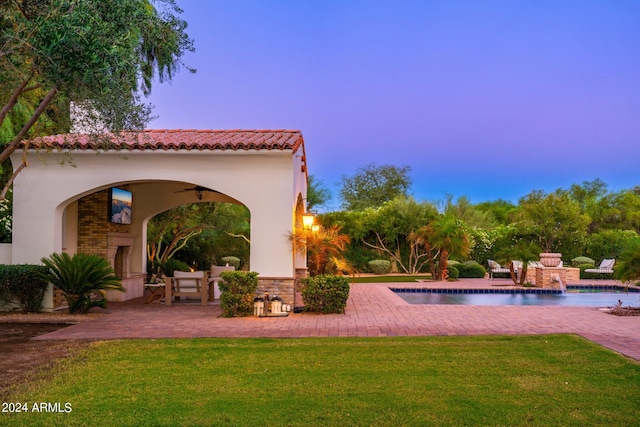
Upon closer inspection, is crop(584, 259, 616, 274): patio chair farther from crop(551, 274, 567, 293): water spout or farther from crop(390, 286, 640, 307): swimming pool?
crop(551, 274, 567, 293): water spout

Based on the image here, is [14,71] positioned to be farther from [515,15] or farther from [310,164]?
[310,164]

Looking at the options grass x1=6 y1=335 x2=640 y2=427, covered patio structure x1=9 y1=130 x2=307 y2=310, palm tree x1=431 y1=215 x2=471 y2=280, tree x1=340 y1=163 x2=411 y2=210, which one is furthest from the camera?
tree x1=340 y1=163 x2=411 y2=210

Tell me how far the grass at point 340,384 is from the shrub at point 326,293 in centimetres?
333

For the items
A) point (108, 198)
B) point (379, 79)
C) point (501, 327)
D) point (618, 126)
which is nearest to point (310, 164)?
point (379, 79)

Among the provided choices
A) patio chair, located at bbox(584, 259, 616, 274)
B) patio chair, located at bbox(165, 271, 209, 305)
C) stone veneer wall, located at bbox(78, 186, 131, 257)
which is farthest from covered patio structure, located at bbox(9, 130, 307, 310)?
patio chair, located at bbox(584, 259, 616, 274)

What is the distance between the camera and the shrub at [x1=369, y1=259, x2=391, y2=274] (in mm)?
27641

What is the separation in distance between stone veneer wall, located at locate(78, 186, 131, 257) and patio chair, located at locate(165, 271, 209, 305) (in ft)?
7.05

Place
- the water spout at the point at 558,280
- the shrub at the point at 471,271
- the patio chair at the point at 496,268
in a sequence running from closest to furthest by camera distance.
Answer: the water spout at the point at 558,280, the patio chair at the point at 496,268, the shrub at the point at 471,271

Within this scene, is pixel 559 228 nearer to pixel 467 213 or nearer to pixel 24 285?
pixel 467 213

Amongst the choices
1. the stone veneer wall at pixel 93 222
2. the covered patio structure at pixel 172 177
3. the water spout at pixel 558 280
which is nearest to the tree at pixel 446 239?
the water spout at pixel 558 280

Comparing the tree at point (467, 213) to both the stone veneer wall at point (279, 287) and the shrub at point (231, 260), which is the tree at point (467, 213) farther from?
the stone veneer wall at point (279, 287)

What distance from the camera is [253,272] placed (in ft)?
38.5

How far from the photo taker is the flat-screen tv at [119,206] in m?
14.6

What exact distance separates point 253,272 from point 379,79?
1929cm
